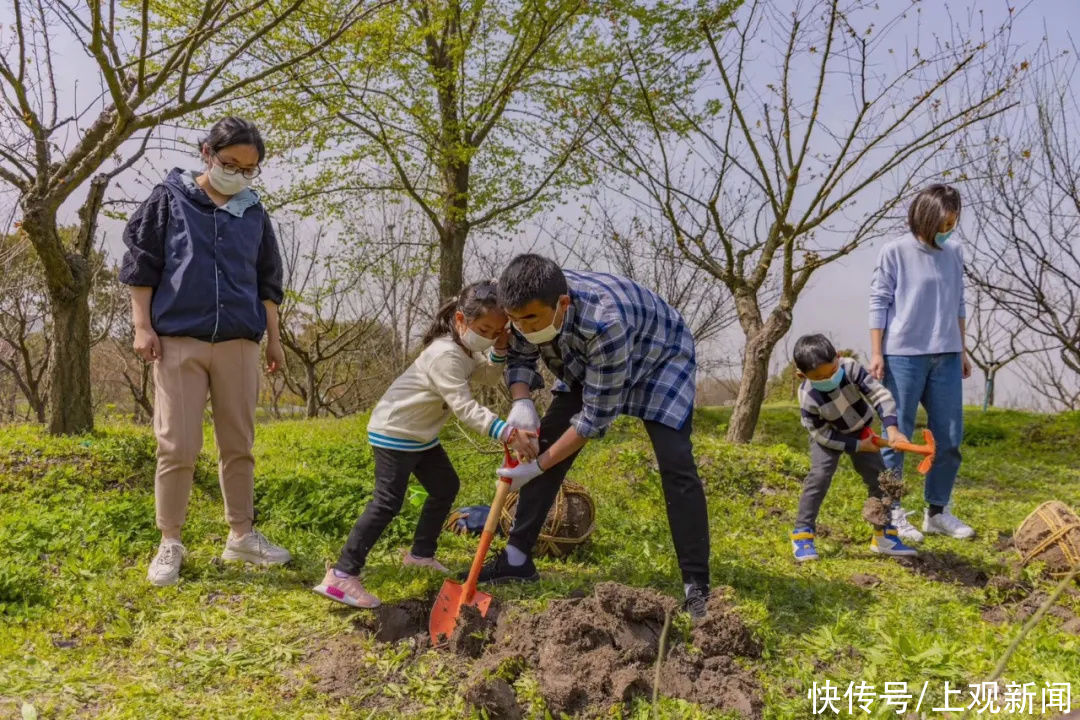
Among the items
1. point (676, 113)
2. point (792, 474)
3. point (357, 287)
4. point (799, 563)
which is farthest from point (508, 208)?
point (799, 563)

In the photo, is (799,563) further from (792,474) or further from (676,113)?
(676,113)

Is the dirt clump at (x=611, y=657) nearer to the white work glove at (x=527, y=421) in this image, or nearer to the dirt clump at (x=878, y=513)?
the white work glove at (x=527, y=421)

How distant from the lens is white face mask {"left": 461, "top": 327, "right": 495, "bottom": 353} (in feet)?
9.99

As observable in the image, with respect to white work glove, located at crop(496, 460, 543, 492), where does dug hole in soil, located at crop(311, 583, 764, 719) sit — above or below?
below

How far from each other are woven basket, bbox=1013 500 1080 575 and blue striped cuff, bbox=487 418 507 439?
2644 mm

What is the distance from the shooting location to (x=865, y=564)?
3.97 meters

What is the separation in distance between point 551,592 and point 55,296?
4465 mm

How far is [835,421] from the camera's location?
156 inches

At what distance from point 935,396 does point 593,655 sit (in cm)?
285

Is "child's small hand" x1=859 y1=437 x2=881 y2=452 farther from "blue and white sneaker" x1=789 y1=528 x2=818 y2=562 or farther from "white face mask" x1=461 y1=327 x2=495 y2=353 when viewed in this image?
"white face mask" x1=461 y1=327 x2=495 y2=353

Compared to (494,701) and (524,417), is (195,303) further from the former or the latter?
(494,701)

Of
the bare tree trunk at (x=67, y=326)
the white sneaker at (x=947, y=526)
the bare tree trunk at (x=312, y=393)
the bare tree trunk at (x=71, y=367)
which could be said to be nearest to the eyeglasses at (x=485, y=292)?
the white sneaker at (x=947, y=526)

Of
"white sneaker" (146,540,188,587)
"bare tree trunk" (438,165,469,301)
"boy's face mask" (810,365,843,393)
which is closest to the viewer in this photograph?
"white sneaker" (146,540,188,587)

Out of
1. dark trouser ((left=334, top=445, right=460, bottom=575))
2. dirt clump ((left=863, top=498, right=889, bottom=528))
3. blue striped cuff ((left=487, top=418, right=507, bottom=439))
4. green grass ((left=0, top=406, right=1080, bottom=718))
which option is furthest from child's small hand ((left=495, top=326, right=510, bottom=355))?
dirt clump ((left=863, top=498, right=889, bottom=528))
